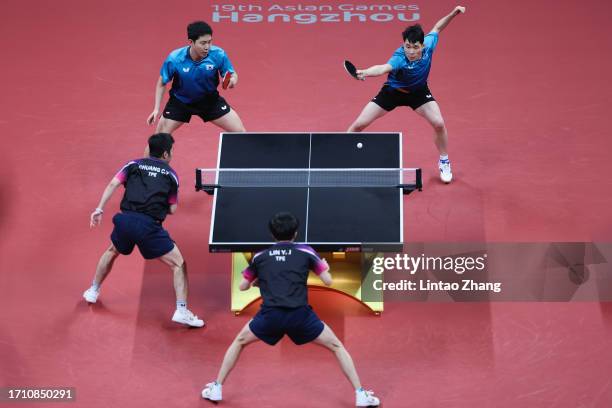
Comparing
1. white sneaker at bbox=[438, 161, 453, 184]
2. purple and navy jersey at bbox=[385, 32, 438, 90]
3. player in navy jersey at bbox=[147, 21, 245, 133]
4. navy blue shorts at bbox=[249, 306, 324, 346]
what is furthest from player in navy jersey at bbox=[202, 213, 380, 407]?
white sneaker at bbox=[438, 161, 453, 184]

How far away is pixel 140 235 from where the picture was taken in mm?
8094

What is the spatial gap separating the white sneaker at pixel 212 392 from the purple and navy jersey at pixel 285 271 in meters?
0.80

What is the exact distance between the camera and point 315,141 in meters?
8.88

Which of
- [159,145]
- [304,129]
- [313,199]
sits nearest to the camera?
[159,145]

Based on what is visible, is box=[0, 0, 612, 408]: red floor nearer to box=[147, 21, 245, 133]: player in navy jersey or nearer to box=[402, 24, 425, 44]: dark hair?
box=[147, 21, 245, 133]: player in navy jersey

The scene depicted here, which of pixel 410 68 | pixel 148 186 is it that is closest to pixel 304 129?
pixel 410 68

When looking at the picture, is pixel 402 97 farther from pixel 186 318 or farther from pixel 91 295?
pixel 91 295

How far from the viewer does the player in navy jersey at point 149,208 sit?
8.10 metres

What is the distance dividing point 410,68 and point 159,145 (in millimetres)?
2521

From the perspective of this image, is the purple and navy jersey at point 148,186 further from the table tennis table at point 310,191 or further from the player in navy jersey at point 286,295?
the player in navy jersey at point 286,295

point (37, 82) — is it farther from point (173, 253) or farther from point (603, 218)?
point (603, 218)

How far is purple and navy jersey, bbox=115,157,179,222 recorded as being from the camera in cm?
813

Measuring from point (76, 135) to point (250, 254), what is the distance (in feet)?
9.88

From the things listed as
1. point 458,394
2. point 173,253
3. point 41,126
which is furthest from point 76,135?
point 458,394
